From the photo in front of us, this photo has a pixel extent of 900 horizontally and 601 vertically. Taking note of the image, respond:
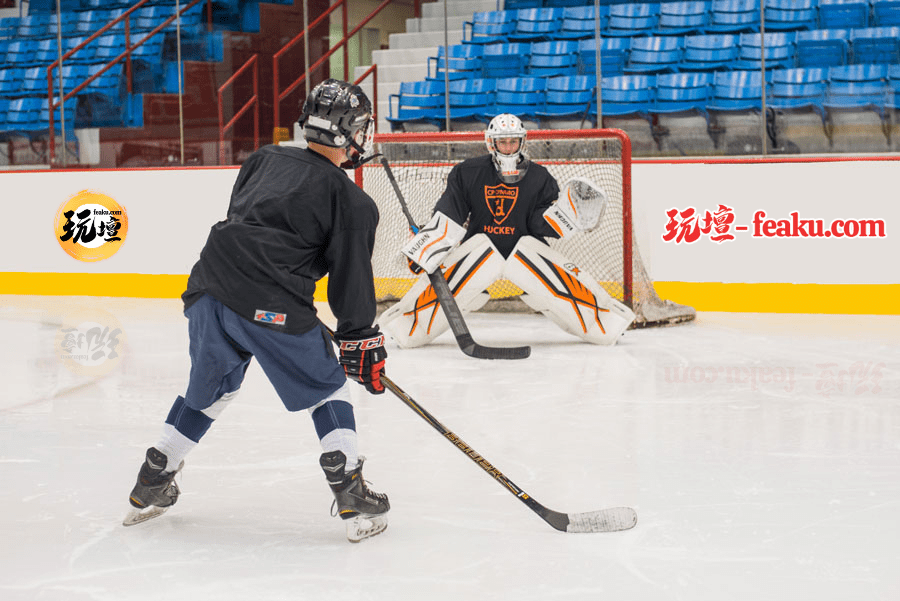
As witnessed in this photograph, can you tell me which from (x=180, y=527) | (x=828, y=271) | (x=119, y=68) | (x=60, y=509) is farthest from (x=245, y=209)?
(x=119, y=68)

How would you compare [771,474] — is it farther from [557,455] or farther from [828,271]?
[828,271]

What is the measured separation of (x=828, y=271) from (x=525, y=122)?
6.68 feet

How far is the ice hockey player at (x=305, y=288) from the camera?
215cm

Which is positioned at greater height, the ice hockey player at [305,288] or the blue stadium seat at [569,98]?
the blue stadium seat at [569,98]

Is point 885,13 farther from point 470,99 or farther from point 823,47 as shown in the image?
point 470,99

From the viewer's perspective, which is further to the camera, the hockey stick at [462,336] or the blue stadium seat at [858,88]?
the blue stadium seat at [858,88]

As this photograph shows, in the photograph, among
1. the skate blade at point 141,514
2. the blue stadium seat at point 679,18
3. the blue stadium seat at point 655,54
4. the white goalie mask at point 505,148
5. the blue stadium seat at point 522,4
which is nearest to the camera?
the skate blade at point 141,514

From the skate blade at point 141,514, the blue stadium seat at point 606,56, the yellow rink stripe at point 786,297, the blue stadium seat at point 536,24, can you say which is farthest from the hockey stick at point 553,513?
the blue stadium seat at point 536,24

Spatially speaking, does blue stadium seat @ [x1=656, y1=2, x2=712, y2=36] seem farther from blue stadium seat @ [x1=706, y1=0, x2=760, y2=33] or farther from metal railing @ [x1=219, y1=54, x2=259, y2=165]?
metal railing @ [x1=219, y1=54, x2=259, y2=165]

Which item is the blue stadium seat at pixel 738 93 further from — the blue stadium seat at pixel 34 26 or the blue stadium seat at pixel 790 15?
the blue stadium seat at pixel 34 26

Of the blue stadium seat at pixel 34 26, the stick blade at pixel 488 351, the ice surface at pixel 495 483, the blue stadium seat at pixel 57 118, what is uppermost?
the blue stadium seat at pixel 34 26

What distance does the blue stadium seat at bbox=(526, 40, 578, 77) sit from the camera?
6773mm

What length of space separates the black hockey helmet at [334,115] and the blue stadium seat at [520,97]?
4409mm

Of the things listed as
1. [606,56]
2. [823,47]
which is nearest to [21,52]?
[606,56]
